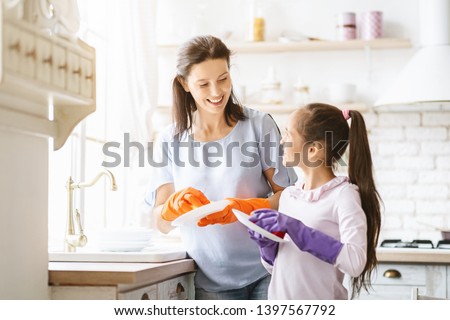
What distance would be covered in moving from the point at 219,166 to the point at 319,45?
79.6 inches

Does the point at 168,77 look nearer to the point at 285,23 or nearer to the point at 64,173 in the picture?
the point at 285,23

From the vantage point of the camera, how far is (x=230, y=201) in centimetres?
211

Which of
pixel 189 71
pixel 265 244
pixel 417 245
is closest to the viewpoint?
pixel 265 244

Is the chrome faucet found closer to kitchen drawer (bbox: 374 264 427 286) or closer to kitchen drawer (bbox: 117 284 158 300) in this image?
kitchen drawer (bbox: 117 284 158 300)

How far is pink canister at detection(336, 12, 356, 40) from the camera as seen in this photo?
4164 millimetres

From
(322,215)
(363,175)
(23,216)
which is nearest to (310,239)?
(322,215)

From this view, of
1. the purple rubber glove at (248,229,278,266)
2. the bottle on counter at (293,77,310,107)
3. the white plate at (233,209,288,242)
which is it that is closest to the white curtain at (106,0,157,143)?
the bottle on counter at (293,77,310,107)

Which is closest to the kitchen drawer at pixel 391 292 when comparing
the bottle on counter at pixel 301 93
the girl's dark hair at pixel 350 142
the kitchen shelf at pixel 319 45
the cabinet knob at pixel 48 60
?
the girl's dark hair at pixel 350 142

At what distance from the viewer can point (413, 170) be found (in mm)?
4164

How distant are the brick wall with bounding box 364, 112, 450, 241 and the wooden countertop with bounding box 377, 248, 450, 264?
3.39 ft

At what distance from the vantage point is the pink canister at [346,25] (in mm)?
4164

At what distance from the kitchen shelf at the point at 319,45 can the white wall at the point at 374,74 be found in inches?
3.1

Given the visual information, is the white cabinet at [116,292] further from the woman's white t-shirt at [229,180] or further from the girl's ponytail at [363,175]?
the girl's ponytail at [363,175]

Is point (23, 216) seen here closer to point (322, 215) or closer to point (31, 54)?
point (31, 54)
